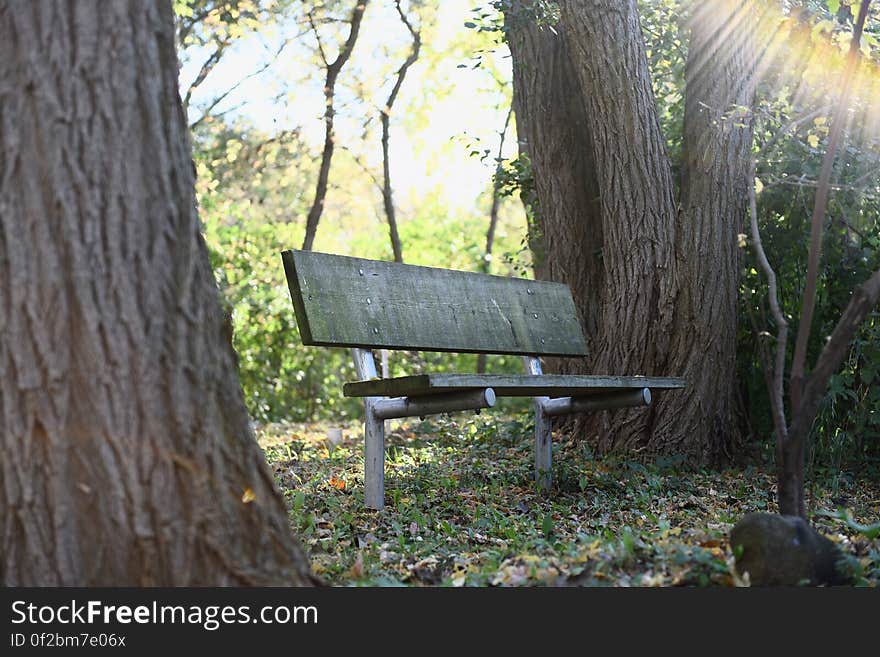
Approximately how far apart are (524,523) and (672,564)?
4.14 feet

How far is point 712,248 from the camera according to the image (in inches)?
221

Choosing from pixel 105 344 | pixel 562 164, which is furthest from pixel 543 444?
pixel 105 344

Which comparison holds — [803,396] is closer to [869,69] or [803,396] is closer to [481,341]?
[869,69]

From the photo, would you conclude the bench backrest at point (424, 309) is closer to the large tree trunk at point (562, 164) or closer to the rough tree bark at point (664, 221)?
the rough tree bark at point (664, 221)

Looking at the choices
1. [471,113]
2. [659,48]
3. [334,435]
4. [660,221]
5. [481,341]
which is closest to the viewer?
[481,341]

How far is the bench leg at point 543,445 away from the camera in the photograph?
5000mm

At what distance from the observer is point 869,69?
384cm

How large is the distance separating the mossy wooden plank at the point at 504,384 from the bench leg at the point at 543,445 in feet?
0.50

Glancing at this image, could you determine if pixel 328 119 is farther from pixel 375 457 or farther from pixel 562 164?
pixel 375 457

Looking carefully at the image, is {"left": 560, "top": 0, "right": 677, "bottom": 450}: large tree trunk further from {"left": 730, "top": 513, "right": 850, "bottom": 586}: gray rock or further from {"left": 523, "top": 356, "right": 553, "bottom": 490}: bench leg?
{"left": 730, "top": 513, "right": 850, "bottom": 586}: gray rock

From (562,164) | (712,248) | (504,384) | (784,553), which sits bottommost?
(784,553)

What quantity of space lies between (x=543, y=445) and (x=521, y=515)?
2.57 ft

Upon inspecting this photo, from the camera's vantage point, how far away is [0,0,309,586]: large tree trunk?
2176 millimetres

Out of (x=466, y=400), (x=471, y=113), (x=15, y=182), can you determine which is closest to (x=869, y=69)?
(x=466, y=400)
